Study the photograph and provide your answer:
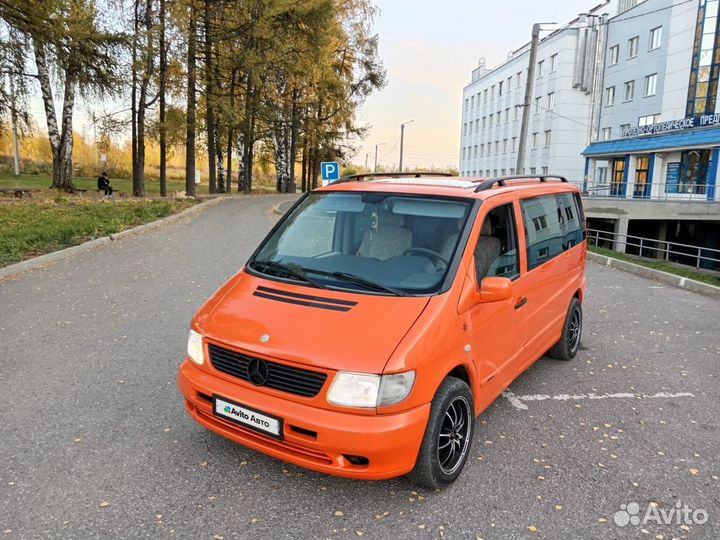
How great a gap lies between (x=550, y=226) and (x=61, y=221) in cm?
1345

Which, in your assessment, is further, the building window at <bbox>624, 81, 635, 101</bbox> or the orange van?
the building window at <bbox>624, 81, 635, 101</bbox>

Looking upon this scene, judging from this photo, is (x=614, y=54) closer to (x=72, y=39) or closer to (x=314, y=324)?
(x=72, y=39)

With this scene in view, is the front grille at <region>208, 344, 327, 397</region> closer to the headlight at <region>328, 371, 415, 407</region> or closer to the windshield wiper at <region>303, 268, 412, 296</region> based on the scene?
the headlight at <region>328, 371, 415, 407</region>

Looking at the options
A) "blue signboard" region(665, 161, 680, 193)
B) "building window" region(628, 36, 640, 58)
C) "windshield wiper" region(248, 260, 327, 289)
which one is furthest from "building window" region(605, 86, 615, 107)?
"windshield wiper" region(248, 260, 327, 289)

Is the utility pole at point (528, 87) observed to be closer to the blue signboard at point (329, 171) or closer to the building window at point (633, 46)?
the blue signboard at point (329, 171)

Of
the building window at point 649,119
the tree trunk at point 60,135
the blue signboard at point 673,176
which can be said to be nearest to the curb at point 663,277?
the tree trunk at point 60,135

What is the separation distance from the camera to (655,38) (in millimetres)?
37281

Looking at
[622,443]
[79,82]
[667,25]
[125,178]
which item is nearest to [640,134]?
[667,25]

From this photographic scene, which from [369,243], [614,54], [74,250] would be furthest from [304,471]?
[614,54]

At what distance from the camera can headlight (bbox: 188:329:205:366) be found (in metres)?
3.39

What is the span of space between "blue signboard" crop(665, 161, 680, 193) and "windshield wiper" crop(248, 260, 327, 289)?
36.3 metres

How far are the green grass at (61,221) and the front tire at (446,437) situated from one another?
902 centimetres

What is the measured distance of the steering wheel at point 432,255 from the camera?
136 inches

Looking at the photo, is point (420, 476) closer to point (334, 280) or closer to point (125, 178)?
point (334, 280)
